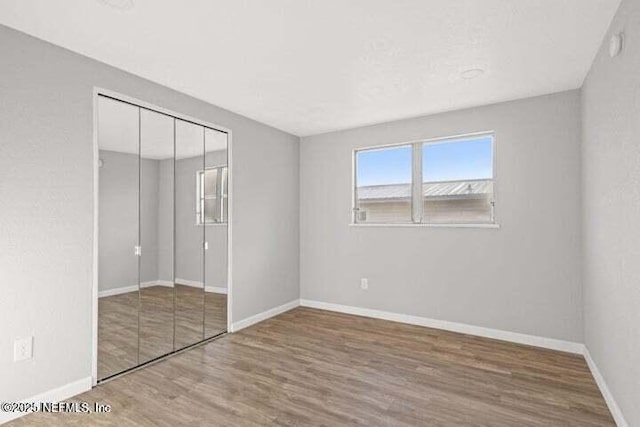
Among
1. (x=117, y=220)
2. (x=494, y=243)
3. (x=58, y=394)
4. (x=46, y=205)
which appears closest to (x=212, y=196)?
(x=117, y=220)

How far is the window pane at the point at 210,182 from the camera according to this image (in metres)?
3.49

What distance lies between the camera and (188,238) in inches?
131

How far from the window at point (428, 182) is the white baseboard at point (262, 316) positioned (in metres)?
1.58

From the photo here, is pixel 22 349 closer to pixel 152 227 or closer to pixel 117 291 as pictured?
pixel 117 291

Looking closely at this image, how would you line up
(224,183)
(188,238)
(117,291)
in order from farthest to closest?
1. (224,183)
2. (188,238)
3. (117,291)

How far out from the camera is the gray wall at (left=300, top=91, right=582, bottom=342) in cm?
321

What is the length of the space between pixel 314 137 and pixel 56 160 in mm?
3219

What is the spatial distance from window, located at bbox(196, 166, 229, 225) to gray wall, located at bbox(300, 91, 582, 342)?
1592 millimetres

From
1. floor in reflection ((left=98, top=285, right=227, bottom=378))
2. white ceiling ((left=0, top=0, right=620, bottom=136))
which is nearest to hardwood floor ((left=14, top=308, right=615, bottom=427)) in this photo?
floor in reflection ((left=98, top=285, right=227, bottom=378))

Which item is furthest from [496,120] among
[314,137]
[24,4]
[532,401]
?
[24,4]

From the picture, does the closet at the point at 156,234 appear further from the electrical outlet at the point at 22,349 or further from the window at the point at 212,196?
the electrical outlet at the point at 22,349

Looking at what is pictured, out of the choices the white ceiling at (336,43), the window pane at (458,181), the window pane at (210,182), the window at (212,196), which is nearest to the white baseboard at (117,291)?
the window at (212,196)

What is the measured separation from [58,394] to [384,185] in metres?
3.82

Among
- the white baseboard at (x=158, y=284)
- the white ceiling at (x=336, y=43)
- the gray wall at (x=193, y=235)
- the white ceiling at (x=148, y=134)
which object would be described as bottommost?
the white baseboard at (x=158, y=284)
